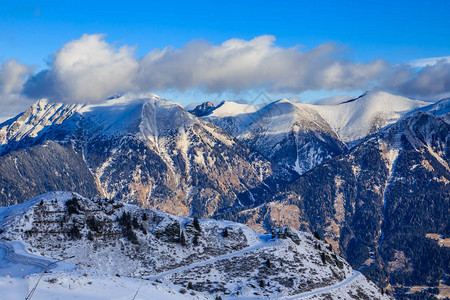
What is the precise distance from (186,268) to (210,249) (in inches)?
646

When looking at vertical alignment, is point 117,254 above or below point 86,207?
below

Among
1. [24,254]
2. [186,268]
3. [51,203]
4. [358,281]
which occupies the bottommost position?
[358,281]

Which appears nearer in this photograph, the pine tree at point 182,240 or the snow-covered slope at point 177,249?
the snow-covered slope at point 177,249

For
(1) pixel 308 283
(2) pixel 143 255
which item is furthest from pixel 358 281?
(2) pixel 143 255

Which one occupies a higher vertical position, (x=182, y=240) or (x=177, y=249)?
(x=182, y=240)

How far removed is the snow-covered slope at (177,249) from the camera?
12781 centimetres

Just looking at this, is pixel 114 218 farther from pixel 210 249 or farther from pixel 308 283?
pixel 308 283

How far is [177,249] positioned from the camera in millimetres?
145375

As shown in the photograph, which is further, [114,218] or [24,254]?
[114,218]

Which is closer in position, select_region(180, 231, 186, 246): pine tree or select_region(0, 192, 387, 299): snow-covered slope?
select_region(0, 192, 387, 299): snow-covered slope

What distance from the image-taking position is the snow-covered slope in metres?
128

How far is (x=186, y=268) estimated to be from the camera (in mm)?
134250

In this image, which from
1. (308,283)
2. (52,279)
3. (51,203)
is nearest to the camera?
(52,279)

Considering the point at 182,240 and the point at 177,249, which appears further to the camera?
the point at 182,240
